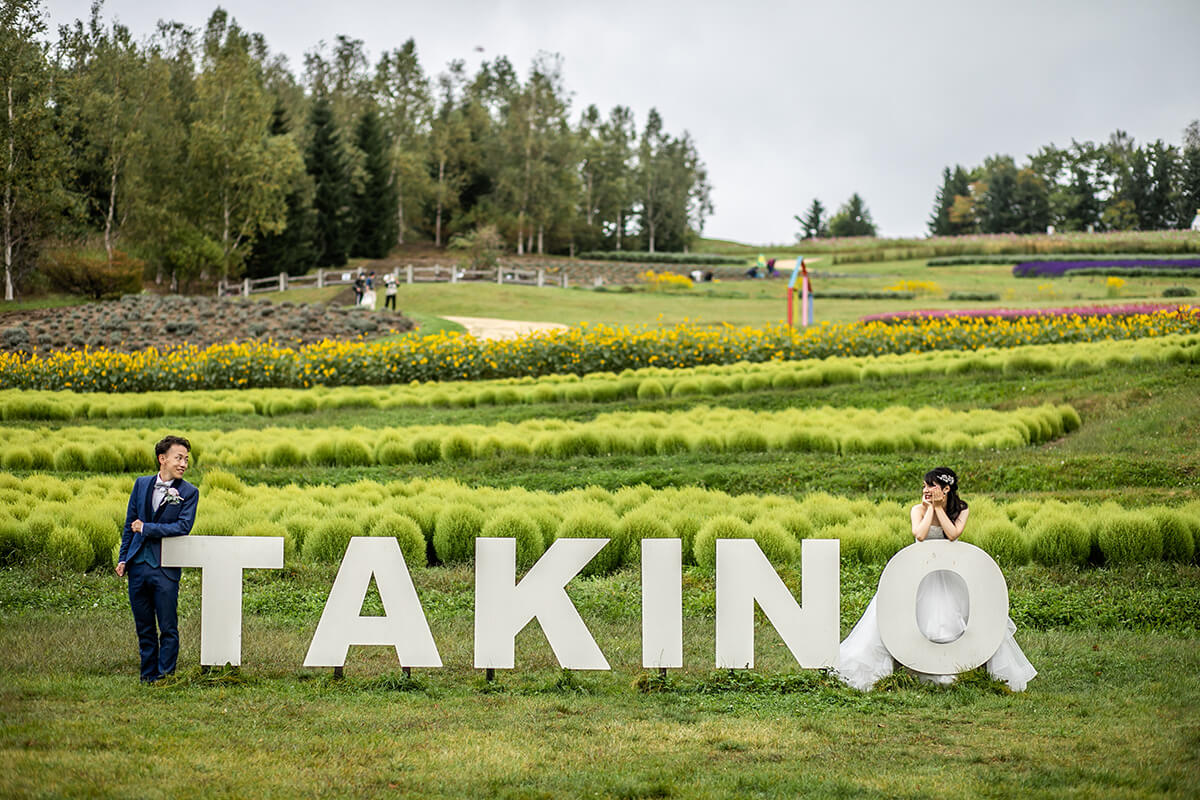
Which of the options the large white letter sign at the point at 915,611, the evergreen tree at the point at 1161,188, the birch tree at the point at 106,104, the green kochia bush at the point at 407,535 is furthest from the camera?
the evergreen tree at the point at 1161,188

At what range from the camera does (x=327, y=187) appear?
41.4 meters

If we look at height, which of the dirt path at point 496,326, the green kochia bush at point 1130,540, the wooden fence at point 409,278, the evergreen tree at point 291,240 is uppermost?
the evergreen tree at point 291,240

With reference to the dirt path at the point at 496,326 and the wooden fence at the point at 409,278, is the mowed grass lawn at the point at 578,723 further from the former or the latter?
the wooden fence at the point at 409,278

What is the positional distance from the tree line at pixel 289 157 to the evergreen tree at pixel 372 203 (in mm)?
91

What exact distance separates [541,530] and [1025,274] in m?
23.5

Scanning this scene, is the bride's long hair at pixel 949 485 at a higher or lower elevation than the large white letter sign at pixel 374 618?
higher

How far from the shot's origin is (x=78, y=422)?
15781mm

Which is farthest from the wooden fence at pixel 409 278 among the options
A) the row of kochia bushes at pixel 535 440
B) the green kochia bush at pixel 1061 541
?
the green kochia bush at pixel 1061 541

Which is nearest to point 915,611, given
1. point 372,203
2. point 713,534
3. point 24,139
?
point 713,534

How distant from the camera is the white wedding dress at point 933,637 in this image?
18.6 ft

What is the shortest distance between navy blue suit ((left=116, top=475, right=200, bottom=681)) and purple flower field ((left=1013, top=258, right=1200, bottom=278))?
22019mm

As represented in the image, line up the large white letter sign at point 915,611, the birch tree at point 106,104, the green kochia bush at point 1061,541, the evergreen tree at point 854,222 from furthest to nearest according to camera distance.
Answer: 1. the evergreen tree at point 854,222
2. the birch tree at point 106,104
3. the green kochia bush at point 1061,541
4. the large white letter sign at point 915,611

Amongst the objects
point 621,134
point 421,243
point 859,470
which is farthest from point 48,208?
point 621,134

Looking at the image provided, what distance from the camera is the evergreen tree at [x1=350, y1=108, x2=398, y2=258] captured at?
148 feet
